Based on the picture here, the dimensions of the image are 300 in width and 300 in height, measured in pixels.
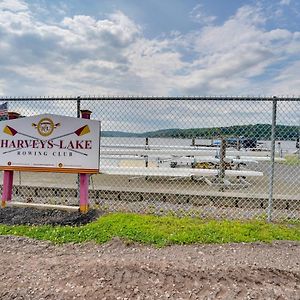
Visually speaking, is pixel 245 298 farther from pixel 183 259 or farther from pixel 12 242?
pixel 12 242

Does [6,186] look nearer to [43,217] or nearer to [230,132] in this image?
[43,217]

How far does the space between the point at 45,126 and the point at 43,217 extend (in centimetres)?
160

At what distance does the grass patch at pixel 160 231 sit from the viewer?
447 cm

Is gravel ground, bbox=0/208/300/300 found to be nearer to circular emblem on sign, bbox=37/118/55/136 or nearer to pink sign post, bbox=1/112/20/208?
pink sign post, bbox=1/112/20/208

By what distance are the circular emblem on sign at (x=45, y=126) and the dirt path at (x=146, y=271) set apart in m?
2.06

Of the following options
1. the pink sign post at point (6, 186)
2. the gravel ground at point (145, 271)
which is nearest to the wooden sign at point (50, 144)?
the pink sign post at point (6, 186)

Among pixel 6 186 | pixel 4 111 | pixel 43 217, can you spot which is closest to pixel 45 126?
pixel 4 111

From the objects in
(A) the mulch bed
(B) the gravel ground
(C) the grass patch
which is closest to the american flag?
(A) the mulch bed

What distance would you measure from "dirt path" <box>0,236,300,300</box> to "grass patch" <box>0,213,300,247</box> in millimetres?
207

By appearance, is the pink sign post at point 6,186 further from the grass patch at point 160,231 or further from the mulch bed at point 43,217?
the grass patch at point 160,231

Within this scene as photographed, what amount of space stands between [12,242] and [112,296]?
2094mm

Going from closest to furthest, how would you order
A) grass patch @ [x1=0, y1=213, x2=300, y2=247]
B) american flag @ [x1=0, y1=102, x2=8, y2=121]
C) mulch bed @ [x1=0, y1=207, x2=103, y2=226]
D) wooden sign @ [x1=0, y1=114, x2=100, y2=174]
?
grass patch @ [x1=0, y1=213, x2=300, y2=247]
mulch bed @ [x1=0, y1=207, x2=103, y2=226]
wooden sign @ [x1=0, y1=114, x2=100, y2=174]
american flag @ [x1=0, y1=102, x2=8, y2=121]

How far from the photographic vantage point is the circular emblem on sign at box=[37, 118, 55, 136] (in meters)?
5.75

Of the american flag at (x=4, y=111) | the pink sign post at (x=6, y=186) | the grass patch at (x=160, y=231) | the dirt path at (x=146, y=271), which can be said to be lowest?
the dirt path at (x=146, y=271)
